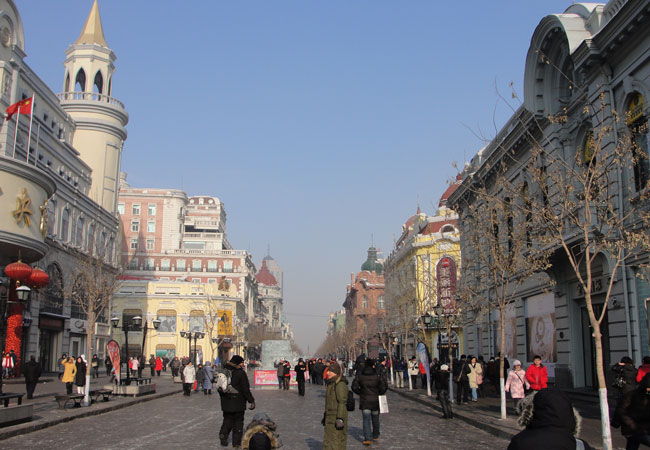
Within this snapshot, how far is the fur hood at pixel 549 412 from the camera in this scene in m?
4.09

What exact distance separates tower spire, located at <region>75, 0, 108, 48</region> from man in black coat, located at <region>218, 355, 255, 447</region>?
56.7 m

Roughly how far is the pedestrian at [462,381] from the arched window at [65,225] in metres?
31.2

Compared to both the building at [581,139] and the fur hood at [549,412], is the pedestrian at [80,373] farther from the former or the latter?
the fur hood at [549,412]

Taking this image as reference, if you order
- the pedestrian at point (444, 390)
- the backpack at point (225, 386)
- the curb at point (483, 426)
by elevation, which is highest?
the backpack at point (225, 386)

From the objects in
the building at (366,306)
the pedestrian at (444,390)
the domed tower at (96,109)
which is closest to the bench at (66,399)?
the pedestrian at (444,390)

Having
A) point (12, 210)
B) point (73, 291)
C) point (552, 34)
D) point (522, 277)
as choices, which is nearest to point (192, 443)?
point (522, 277)

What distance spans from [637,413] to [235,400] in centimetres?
607

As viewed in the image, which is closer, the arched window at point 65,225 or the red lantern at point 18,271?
the red lantern at point 18,271

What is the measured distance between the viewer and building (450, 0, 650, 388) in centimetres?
1861

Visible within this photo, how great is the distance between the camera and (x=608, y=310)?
67.1 ft

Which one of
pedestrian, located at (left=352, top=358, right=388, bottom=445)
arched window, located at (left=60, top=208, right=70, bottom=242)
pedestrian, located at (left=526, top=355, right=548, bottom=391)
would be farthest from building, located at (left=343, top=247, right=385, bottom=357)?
pedestrian, located at (left=352, top=358, right=388, bottom=445)

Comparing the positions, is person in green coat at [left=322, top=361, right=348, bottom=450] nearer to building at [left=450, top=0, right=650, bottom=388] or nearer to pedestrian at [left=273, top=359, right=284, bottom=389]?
building at [left=450, top=0, right=650, bottom=388]

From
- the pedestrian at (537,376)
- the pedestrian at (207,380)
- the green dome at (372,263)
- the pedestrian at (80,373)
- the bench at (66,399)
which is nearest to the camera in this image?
the pedestrian at (537,376)

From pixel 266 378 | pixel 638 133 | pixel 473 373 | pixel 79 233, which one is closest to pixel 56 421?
pixel 473 373
